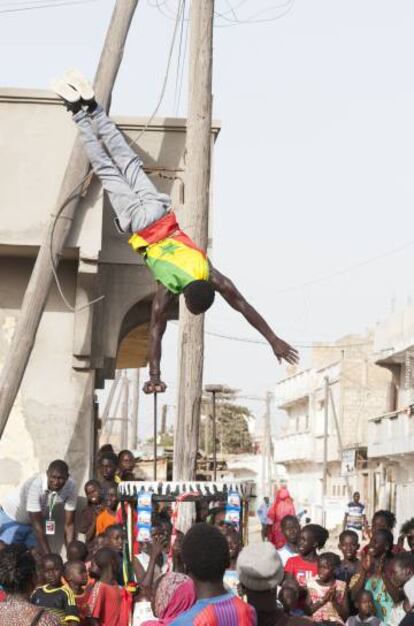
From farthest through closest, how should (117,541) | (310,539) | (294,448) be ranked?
1. (294,448)
2. (310,539)
3. (117,541)

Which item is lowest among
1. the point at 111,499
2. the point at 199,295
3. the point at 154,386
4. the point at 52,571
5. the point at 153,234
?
the point at 52,571

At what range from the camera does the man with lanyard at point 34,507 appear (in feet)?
40.3

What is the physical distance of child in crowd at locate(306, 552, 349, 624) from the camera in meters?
10.1

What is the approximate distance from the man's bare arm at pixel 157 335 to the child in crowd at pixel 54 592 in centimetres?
132

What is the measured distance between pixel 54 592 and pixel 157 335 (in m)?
1.85

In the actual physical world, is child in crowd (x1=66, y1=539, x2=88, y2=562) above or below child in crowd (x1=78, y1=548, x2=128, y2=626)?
above

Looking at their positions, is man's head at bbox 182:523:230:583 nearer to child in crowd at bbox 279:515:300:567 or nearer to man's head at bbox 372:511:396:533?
man's head at bbox 372:511:396:533

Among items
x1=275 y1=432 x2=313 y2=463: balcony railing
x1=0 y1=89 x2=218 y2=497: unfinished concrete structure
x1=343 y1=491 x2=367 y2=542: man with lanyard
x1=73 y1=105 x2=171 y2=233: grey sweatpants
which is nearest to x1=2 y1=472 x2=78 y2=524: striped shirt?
x1=0 y1=89 x2=218 y2=497: unfinished concrete structure

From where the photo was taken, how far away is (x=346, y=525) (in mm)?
20422

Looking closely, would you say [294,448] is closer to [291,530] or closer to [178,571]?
[291,530]

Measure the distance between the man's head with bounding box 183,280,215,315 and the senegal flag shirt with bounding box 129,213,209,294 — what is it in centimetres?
12

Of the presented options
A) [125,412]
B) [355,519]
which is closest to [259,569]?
[355,519]

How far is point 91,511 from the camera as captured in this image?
40.3ft

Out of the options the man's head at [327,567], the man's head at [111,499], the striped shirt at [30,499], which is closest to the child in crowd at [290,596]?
the man's head at [327,567]
